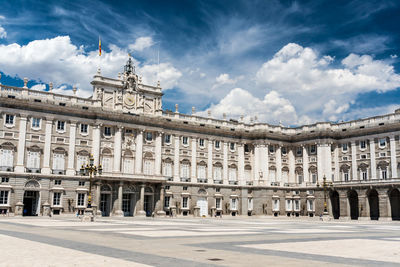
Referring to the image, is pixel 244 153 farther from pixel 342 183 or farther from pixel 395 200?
pixel 395 200

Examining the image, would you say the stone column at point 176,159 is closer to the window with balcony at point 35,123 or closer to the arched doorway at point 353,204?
the window with balcony at point 35,123

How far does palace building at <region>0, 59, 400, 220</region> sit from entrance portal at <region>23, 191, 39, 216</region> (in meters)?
0.14

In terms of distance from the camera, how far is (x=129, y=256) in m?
15.3

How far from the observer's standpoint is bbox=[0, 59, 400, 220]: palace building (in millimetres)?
58812

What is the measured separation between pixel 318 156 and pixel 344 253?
59977mm

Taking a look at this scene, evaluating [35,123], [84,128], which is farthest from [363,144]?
[35,123]

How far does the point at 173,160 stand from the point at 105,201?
13514 mm

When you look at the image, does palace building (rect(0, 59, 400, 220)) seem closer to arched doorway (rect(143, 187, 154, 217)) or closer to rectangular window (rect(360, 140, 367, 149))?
arched doorway (rect(143, 187, 154, 217))

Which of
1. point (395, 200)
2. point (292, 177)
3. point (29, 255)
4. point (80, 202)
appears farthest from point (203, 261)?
point (292, 177)

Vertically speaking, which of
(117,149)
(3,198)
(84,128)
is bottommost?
(3,198)

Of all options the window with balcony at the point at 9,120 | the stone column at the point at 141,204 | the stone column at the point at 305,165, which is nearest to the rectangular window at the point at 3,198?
the window with balcony at the point at 9,120

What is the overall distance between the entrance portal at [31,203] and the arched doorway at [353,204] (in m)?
48.5

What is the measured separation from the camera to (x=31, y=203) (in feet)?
193

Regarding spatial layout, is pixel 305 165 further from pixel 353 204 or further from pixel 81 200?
pixel 81 200
